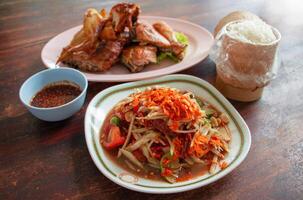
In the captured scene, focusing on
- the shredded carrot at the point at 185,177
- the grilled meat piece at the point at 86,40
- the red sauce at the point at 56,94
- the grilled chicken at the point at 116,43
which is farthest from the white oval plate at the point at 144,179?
the grilled meat piece at the point at 86,40

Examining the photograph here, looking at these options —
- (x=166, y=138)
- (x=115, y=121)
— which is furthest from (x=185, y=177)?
(x=115, y=121)

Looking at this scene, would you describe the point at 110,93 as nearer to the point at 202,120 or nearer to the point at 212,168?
→ the point at 202,120

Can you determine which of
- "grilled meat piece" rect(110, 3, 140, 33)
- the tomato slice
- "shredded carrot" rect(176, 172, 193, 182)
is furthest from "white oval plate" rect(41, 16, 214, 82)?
"shredded carrot" rect(176, 172, 193, 182)

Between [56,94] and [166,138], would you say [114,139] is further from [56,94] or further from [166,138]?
[56,94]

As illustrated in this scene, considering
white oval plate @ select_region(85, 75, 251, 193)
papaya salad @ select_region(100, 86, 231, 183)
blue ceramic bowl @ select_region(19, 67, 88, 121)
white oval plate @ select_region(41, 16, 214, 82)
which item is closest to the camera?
white oval plate @ select_region(85, 75, 251, 193)

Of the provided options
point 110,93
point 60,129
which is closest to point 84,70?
point 110,93

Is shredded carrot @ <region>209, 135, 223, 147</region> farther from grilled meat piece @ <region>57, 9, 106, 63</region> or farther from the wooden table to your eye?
grilled meat piece @ <region>57, 9, 106, 63</region>

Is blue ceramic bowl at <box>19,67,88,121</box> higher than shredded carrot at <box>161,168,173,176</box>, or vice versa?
blue ceramic bowl at <box>19,67,88,121</box>
